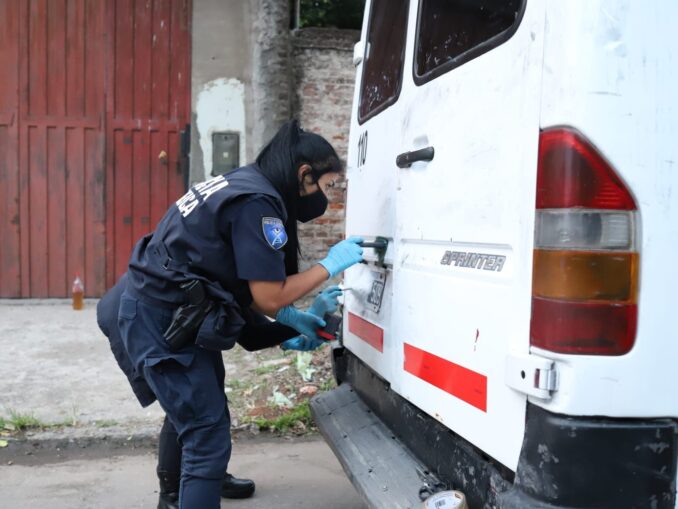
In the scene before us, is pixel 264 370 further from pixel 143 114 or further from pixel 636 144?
pixel 636 144

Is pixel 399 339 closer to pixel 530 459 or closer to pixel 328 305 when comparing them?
pixel 328 305

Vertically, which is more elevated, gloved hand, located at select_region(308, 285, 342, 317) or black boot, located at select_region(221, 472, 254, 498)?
gloved hand, located at select_region(308, 285, 342, 317)

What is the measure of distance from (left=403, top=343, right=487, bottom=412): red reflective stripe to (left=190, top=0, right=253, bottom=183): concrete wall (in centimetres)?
504

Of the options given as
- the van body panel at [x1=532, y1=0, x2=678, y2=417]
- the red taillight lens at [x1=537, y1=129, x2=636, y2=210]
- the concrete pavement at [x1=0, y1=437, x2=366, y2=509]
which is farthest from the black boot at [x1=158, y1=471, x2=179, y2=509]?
the red taillight lens at [x1=537, y1=129, x2=636, y2=210]

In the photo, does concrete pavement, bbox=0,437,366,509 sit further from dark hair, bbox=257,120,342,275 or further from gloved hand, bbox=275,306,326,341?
dark hair, bbox=257,120,342,275

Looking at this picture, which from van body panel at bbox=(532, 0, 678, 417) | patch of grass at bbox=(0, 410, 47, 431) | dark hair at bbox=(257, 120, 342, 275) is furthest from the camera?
patch of grass at bbox=(0, 410, 47, 431)

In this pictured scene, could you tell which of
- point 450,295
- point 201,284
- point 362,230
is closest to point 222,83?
point 362,230

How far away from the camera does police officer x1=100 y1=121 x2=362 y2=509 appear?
8.17 feet

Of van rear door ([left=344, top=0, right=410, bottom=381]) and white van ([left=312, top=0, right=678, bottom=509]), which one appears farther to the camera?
van rear door ([left=344, top=0, right=410, bottom=381])

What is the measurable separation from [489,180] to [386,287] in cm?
93

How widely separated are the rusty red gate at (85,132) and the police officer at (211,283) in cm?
456

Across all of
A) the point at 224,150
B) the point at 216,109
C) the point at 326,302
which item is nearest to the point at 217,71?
the point at 216,109

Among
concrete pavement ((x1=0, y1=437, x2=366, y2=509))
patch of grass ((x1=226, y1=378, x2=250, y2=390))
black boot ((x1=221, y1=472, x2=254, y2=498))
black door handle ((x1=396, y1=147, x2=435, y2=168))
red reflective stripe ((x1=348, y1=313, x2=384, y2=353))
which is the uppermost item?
black door handle ((x1=396, y1=147, x2=435, y2=168))

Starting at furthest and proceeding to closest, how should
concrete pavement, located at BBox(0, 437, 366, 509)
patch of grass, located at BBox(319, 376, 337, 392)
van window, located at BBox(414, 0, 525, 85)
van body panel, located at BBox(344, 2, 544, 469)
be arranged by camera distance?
patch of grass, located at BBox(319, 376, 337, 392)
concrete pavement, located at BBox(0, 437, 366, 509)
van window, located at BBox(414, 0, 525, 85)
van body panel, located at BBox(344, 2, 544, 469)
